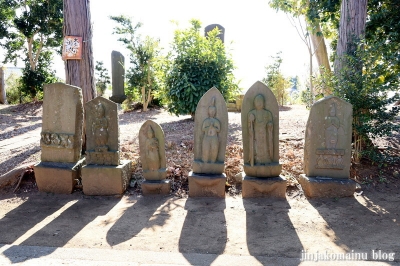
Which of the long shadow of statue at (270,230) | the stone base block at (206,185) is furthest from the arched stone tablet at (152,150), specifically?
the long shadow of statue at (270,230)

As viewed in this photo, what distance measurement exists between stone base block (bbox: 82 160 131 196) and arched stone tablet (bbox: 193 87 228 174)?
42.8 inches

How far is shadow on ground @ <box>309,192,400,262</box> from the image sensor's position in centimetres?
310

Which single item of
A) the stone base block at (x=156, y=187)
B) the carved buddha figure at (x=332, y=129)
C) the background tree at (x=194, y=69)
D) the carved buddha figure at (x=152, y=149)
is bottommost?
the stone base block at (x=156, y=187)

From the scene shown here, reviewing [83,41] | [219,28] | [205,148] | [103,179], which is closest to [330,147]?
[205,148]

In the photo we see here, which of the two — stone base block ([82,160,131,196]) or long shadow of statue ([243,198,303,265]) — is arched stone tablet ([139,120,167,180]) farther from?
long shadow of statue ([243,198,303,265])

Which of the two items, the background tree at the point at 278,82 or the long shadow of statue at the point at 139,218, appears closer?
the long shadow of statue at the point at 139,218

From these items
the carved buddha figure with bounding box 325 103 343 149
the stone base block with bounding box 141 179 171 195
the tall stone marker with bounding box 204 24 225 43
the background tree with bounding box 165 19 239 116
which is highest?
the tall stone marker with bounding box 204 24 225 43

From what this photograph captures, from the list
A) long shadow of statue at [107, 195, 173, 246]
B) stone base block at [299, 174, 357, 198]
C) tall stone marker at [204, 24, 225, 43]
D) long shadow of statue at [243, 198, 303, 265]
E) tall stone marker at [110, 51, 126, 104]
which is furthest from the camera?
tall stone marker at [110, 51, 126, 104]

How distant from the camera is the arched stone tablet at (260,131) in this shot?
170 inches

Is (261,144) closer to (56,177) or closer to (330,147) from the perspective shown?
(330,147)

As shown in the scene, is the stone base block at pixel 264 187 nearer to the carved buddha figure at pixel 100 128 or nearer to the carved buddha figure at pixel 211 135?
the carved buddha figure at pixel 211 135

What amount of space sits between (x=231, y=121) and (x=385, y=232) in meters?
5.74

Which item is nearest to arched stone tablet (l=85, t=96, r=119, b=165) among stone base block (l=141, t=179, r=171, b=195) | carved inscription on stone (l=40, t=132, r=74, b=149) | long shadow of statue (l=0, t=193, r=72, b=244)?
carved inscription on stone (l=40, t=132, r=74, b=149)

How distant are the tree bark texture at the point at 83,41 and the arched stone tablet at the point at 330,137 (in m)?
3.73
